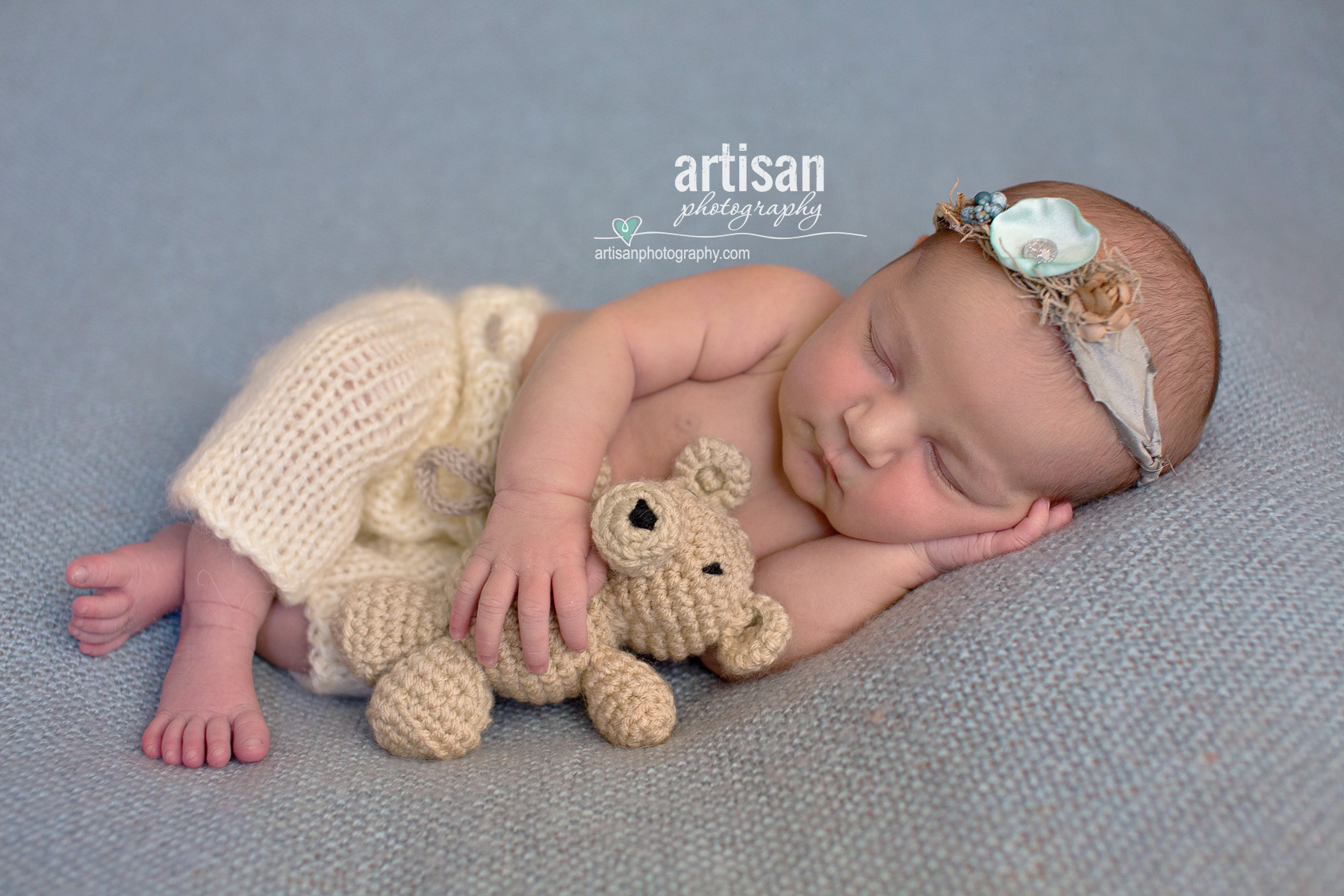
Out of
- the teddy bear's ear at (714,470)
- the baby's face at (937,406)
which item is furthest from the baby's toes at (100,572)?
the baby's face at (937,406)

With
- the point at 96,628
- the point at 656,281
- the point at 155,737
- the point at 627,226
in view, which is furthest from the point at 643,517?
the point at 627,226

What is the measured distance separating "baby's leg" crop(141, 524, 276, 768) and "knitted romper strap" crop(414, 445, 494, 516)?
25 cm

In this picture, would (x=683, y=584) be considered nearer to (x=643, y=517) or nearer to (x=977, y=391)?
(x=643, y=517)

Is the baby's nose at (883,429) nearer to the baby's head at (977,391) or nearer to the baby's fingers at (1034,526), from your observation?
the baby's head at (977,391)

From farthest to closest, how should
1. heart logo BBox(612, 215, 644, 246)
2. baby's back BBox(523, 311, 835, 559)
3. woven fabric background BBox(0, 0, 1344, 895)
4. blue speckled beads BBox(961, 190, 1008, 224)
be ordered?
1. heart logo BBox(612, 215, 644, 246)
2. baby's back BBox(523, 311, 835, 559)
3. blue speckled beads BBox(961, 190, 1008, 224)
4. woven fabric background BBox(0, 0, 1344, 895)

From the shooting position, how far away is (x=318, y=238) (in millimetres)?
2275

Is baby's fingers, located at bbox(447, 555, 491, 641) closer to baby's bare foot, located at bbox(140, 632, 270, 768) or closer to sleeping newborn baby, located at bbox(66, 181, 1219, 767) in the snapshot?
sleeping newborn baby, located at bbox(66, 181, 1219, 767)

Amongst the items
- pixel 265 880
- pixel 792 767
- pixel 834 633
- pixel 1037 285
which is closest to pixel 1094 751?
pixel 792 767

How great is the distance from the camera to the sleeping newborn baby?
1.17 metres

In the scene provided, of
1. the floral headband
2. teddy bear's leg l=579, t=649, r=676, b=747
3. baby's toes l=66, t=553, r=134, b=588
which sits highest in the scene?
the floral headband

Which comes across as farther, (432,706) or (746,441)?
(746,441)

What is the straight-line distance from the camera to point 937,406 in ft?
3.95

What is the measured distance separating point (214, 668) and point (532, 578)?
471mm

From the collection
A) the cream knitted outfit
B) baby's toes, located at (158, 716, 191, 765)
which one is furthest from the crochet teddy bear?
baby's toes, located at (158, 716, 191, 765)
